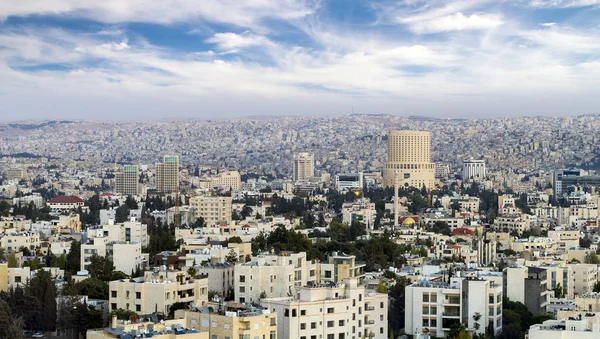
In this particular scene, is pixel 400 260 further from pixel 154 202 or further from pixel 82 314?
pixel 154 202

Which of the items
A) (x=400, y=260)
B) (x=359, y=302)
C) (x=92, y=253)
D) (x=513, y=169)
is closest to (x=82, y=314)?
(x=359, y=302)

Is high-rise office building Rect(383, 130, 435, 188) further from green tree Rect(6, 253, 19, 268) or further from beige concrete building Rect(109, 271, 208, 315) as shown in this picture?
beige concrete building Rect(109, 271, 208, 315)

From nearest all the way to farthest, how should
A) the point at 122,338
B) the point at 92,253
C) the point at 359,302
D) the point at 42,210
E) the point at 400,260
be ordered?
the point at 122,338, the point at 359,302, the point at 92,253, the point at 400,260, the point at 42,210

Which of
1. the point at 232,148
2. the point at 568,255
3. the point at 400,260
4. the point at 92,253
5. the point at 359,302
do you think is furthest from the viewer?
the point at 232,148

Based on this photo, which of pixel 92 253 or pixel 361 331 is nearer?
pixel 361 331

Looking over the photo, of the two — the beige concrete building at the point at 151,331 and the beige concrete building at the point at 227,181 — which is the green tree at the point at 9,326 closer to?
the beige concrete building at the point at 151,331

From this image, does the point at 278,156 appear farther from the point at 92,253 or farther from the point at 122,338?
the point at 122,338

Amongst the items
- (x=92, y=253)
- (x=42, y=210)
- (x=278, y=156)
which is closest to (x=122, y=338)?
(x=92, y=253)
